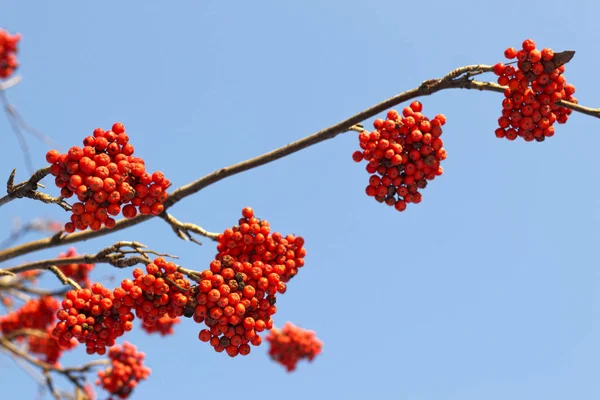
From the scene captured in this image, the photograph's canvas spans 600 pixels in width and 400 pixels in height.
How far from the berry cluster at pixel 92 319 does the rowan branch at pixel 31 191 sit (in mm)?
988

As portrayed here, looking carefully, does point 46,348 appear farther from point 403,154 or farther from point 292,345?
point 403,154

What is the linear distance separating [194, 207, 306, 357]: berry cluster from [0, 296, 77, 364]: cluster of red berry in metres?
5.88

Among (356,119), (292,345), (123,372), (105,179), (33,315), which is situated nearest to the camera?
(105,179)

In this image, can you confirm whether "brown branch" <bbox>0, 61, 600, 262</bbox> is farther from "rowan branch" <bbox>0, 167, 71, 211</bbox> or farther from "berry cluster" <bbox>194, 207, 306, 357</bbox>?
"rowan branch" <bbox>0, 167, 71, 211</bbox>

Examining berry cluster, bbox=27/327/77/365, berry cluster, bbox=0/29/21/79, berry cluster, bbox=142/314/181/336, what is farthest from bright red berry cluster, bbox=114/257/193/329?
berry cluster, bbox=0/29/21/79

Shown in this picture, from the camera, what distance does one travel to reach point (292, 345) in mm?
11414

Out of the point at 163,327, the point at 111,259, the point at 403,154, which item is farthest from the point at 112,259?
the point at 163,327

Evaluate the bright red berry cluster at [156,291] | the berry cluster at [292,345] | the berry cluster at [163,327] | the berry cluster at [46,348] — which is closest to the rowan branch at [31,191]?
the bright red berry cluster at [156,291]

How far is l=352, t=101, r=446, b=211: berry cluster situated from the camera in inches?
205

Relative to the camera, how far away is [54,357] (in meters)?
10.3

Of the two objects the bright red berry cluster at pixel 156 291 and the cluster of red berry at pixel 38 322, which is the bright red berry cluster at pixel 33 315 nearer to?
the cluster of red berry at pixel 38 322

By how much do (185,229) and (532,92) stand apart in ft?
10.5

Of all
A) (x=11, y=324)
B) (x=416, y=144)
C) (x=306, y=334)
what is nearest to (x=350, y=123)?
(x=416, y=144)

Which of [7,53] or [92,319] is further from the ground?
[7,53]
